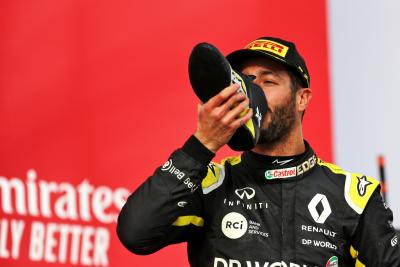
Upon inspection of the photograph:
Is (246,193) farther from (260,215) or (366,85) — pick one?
(366,85)

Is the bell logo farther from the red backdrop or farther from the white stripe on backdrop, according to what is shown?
the white stripe on backdrop

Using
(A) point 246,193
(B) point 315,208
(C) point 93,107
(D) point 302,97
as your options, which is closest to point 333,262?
(B) point 315,208

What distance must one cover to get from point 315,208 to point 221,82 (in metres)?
0.38

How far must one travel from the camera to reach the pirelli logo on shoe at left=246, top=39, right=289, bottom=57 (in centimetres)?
170

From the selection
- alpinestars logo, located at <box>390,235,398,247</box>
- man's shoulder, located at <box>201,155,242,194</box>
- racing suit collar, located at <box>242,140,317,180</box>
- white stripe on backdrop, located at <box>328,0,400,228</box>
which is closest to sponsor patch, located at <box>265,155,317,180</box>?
racing suit collar, located at <box>242,140,317,180</box>

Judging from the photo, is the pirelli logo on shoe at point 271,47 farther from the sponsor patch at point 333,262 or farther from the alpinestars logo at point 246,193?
the sponsor patch at point 333,262

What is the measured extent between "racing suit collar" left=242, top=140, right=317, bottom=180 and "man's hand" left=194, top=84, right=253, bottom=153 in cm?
19

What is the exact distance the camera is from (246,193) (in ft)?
5.51

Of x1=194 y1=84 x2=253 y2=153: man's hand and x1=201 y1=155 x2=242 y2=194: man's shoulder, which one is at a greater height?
x1=194 y1=84 x2=253 y2=153: man's hand

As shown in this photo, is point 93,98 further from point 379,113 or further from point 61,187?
point 379,113

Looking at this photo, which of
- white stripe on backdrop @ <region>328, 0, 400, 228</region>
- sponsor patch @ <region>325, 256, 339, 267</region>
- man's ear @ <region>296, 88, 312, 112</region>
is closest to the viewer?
sponsor patch @ <region>325, 256, 339, 267</region>

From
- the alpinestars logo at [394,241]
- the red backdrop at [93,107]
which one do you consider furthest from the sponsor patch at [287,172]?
the red backdrop at [93,107]

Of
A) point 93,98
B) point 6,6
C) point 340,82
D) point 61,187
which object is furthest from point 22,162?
point 340,82

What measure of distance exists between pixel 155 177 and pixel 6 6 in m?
1.69
